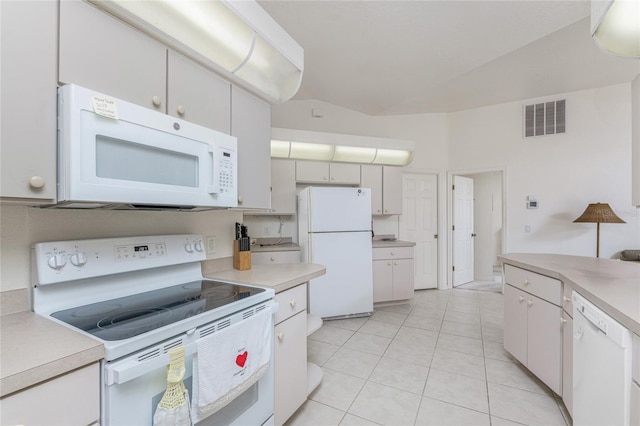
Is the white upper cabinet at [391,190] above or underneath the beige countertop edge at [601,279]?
above

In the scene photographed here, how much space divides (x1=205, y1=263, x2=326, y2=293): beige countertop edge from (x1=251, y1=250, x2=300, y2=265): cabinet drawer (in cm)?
123

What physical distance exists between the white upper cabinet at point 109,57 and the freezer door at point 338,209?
2187mm

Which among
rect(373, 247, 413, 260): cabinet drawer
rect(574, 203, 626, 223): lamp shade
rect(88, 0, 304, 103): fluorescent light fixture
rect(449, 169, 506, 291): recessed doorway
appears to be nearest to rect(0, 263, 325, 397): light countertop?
rect(88, 0, 304, 103): fluorescent light fixture

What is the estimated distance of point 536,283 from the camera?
1988 millimetres

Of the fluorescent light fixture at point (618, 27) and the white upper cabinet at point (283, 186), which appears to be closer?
the fluorescent light fixture at point (618, 27)

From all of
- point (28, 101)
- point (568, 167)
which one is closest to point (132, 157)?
point (28, 101)

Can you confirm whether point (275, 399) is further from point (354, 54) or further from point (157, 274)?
point (354, 54)

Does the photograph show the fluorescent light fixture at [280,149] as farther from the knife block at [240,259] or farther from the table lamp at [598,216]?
the table lamp at [598,216]

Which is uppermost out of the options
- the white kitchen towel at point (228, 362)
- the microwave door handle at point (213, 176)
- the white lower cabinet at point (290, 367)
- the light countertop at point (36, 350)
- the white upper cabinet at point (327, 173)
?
the white upper cabinet at point (327, 173)

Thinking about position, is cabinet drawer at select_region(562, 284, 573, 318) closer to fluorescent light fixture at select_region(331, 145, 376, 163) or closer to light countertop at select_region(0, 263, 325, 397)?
light countertop at select_region(0, 263, 325, 397)

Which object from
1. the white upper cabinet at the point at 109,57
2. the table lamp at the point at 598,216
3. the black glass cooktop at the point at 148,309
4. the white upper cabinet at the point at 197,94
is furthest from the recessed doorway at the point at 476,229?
the white upper cabinet at the point at 109,57

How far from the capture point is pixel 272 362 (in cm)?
146

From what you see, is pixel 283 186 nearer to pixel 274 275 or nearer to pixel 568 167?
pixel 274 275

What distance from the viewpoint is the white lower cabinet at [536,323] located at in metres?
1.79
